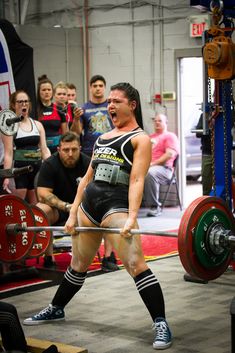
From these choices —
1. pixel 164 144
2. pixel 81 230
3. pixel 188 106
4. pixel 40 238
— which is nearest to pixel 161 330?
pixel 81 230

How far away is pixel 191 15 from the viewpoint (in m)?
9.62

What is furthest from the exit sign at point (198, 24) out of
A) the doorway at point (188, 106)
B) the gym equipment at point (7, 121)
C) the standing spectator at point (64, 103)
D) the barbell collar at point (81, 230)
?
the barbell collar at point (81, 230)

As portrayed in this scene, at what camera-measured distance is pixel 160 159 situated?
9.44 meters

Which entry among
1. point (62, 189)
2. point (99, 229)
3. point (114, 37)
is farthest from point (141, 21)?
point (99, 229)

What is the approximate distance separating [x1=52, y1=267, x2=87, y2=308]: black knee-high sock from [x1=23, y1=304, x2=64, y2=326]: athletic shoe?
44 mm

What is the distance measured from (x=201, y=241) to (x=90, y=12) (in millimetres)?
7346

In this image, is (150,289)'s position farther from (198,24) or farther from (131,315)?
(198,24)

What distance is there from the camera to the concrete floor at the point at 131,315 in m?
4.09

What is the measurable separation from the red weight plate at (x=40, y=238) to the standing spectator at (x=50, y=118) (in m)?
2.30

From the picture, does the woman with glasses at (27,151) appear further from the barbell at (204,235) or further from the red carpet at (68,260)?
the barbell at (204,235)

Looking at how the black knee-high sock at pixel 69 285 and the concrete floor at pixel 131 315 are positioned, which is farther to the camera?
the black knee-high sock at pixel 69 285

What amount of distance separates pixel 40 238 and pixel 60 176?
96 cm

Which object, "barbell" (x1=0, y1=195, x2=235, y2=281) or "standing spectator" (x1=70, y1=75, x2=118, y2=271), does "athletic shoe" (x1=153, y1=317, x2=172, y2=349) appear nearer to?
"barbell" (x1=0, y1=195, x2=235, y2=281)

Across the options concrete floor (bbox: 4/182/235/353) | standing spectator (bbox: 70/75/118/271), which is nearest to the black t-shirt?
concrete floor (bbox: 4/182/235/353)
